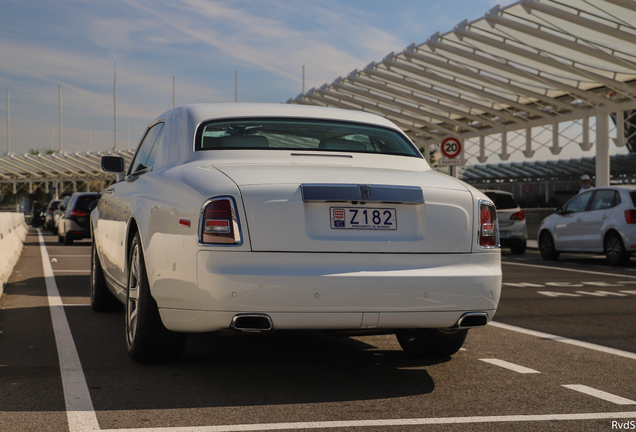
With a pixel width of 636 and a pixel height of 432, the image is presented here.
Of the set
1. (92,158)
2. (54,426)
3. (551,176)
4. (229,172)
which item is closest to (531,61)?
(229,172)

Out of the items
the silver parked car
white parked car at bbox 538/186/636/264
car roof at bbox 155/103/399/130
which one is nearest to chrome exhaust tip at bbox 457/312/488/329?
car roof at bbox 155/103/399/130

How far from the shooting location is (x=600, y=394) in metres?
4.43

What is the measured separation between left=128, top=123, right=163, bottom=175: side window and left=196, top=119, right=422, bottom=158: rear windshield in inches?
33.8

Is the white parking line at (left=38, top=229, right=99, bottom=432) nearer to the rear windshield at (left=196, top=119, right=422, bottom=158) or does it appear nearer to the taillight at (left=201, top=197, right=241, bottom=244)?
the taillight at (left=201, top=197, right=241, bottom=244)

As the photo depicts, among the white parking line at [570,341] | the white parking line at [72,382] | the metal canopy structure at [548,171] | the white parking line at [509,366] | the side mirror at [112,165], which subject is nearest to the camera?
the white parking line at [72,382]

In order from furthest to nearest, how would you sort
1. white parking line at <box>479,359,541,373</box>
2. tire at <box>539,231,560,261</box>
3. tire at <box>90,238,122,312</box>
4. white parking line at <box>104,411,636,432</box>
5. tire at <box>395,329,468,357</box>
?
tire at <box>539,231,560,261</box> → tire at <box>90,238,122,312</box> → tire at <box>395,329,468,357</box> → white parking line at <box>479,359,541,373</box> → white parking line at <box>104,411,636,432</box>

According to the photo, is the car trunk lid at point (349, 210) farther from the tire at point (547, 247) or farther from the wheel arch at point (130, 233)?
the tire at point (547, 247)

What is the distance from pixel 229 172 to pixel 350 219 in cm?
77

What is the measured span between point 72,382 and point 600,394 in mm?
3043

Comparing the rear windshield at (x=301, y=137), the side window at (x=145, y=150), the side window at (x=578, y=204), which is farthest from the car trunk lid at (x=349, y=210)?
the side window at (x=578, y=204)

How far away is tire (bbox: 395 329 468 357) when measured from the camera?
17.7 ft

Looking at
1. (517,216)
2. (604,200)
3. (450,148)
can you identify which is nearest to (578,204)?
(604,200)

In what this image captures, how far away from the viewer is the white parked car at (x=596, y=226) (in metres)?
14.9

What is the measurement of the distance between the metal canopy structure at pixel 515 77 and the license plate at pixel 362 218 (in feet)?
44.4
